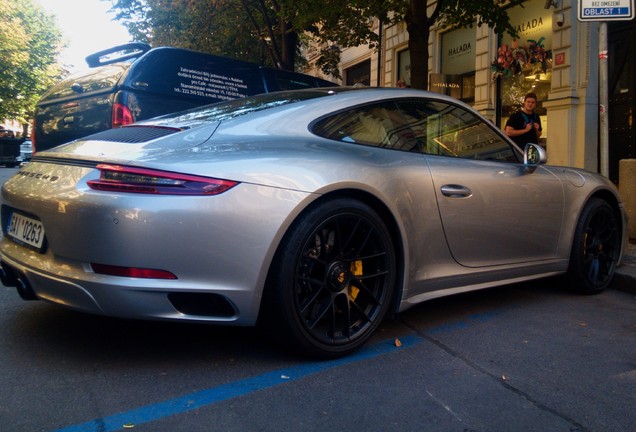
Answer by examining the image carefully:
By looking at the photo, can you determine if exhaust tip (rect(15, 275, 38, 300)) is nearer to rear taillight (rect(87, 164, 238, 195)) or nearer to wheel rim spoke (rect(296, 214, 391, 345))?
rear taillight (rect(87, 164, 238, 195))

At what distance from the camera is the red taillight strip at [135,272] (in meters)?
2.40

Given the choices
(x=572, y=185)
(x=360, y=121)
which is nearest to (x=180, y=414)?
(x=360, y=121)

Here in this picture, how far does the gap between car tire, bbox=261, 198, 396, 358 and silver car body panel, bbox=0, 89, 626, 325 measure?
0.30 feet

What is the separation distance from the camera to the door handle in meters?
3.35

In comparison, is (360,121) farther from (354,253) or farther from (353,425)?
(353,425)

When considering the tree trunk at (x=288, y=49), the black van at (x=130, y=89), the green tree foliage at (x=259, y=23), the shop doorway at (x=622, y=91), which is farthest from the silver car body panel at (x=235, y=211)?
the tree trunk at (x=288, y=49)

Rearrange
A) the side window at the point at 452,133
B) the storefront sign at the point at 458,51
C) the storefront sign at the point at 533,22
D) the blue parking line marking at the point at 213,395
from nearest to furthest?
the blue parking line marking at the point at 213,395
the side window at the point at 452,133
the storefront sign at the point at 533,22
the storefront sign at the point at 458,51

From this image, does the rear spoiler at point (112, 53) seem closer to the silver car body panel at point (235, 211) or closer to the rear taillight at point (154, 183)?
the silver car body panel at point (235, 211)

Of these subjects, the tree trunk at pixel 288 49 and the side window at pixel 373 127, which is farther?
the tree trunk at pixel 288 49

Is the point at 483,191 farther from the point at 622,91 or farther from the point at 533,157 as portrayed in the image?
the point at 622,91

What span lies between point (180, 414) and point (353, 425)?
0.70 m

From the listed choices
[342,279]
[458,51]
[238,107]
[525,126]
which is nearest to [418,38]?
[525,126]

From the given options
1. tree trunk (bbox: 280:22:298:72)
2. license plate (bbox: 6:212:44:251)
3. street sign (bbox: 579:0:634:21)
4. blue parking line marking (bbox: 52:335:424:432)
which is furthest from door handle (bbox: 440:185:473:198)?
tree trunk (bbox: 280:22:298:72)

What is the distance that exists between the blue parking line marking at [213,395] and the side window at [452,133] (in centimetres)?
135
